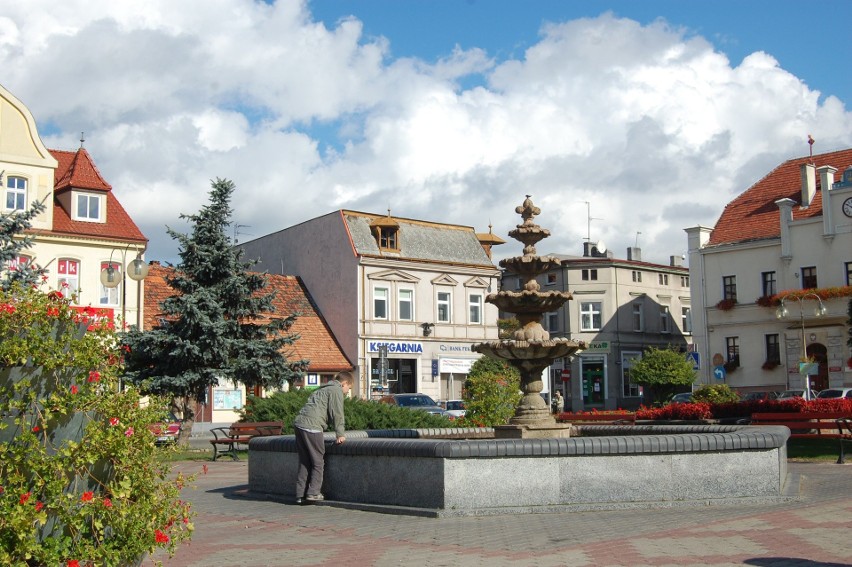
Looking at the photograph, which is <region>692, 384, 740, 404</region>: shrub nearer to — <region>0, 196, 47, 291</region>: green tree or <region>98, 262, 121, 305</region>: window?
<region>0, 196, 47, 291</region>: green tree

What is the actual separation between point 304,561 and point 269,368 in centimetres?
2194

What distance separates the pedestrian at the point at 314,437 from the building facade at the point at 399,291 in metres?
33.7

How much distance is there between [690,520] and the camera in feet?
33.6

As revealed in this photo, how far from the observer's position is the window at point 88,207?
4116cm

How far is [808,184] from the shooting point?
160ft

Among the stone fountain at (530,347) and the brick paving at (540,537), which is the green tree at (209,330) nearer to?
the stone fountain at (530,347)

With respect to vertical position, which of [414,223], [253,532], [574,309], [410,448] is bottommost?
[253,532]

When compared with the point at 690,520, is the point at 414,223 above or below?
above

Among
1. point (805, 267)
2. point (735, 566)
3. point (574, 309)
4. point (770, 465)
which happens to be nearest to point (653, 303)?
point (574, 309)

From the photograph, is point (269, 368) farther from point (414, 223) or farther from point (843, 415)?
point (414, 223)

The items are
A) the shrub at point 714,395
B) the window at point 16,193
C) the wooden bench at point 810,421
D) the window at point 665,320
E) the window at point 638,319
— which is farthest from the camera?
the window at point 665,320

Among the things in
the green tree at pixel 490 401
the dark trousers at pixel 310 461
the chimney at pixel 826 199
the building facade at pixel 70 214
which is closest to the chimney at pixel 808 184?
the chimney at pixel 826 199

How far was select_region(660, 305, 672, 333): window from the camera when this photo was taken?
65.9 meters

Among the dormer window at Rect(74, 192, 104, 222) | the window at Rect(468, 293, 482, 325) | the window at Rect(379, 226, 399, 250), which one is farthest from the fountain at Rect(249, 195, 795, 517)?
the window at Rect(468, 293, 482, 325)
